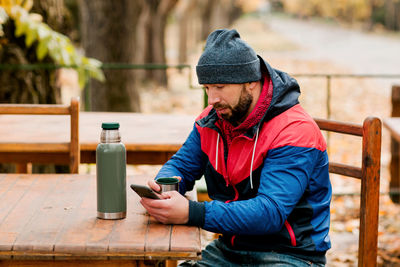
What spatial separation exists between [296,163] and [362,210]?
51 centimetres

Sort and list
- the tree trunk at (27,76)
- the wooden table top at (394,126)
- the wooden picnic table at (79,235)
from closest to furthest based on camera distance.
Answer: the wooden picnic table at (79,235) → the wooden table top at (394,126) → the tree trunk at (27,76)

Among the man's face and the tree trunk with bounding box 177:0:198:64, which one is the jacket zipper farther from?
the tree trunk with bounding box 177:0:198:64

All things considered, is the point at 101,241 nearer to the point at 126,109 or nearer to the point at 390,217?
the point at 390,217

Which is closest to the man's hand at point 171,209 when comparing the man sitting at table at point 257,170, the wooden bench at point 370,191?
the man sitting at table at point 257,170

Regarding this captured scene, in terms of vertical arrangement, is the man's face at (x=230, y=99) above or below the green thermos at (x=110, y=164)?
above

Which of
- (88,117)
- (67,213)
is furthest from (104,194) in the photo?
(88,117)

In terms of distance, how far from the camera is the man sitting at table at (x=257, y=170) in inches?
92.4

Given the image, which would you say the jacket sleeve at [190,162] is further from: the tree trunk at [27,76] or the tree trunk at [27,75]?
the tree trunk at [27,75]

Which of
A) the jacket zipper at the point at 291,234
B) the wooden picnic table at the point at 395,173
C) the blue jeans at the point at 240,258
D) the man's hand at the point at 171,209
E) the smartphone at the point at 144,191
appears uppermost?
the smartphone at the point at 144,191

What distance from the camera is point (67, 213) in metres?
2.47

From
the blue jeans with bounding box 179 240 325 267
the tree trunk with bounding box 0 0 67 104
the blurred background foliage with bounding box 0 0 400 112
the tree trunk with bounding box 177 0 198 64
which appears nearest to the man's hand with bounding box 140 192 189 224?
the blue jeans with bounding box 179 240 325 267

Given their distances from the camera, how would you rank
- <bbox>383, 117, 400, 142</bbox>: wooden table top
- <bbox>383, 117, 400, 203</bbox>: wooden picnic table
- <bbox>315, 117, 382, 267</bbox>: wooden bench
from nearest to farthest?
<bbox>315, 117, 382, 267</bbox>: wooden bench
<bbox>383, 117, 400, 142</bbox>: wooden table top
<bbox>383, 117, 400, 203</bbox>: wooden picnic table

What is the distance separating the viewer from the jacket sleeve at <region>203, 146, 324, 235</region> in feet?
7.68

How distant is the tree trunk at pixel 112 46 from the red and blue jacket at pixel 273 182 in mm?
6426
